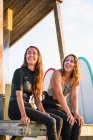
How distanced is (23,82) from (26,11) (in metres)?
5.05

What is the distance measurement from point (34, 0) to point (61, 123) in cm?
492

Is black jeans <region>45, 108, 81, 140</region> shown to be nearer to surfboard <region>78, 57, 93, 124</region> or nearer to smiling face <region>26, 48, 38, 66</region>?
smiling face <region>26, 48, 38, 66</region>

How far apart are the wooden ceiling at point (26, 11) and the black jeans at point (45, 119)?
468 cm

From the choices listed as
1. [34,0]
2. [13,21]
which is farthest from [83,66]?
[13,21]

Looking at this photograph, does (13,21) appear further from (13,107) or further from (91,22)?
(13,107)

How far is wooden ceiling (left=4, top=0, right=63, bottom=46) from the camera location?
7.23 metres

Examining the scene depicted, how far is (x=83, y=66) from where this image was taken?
4.93 m

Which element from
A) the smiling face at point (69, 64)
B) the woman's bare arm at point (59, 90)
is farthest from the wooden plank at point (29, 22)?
the woman's bare arm at point (59, 90)

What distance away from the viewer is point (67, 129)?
2967 mm

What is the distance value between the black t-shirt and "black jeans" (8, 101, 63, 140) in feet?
0.42

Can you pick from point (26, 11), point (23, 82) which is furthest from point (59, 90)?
point (26, 11)

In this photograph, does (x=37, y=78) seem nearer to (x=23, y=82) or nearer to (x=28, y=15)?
(x=23, y=82)

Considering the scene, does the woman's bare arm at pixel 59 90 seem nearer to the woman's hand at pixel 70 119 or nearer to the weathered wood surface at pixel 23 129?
the woman's hand at pixel 70 119

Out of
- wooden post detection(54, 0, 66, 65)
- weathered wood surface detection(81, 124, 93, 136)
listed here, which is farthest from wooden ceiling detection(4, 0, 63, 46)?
weathered wood surface detection(81, 124, 93, 136)
